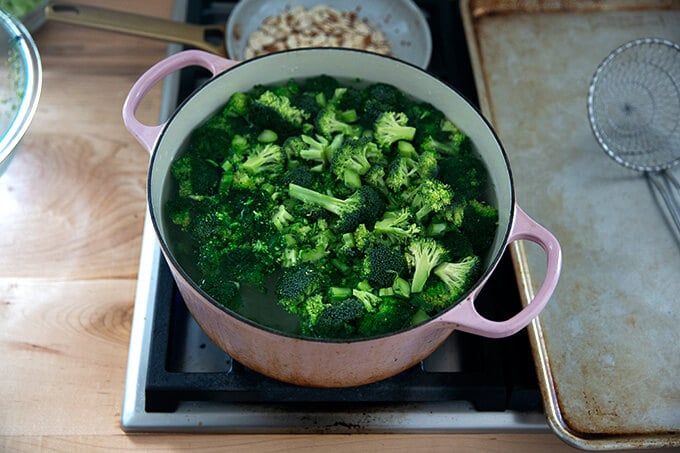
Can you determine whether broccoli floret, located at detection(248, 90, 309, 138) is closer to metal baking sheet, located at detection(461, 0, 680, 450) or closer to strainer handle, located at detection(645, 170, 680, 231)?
metal baking sheet, located at detection(461, 0, 680, 450)

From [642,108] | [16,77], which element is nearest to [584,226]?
[642,108]

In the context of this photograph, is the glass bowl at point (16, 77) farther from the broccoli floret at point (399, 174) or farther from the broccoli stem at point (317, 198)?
the broccoli floret at point (399, 174)

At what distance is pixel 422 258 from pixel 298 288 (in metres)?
0.17

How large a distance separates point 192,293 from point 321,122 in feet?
1.14

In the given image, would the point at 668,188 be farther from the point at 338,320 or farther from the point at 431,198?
the point at 338,320

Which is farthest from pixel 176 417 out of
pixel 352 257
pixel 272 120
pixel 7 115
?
pixel 7 115

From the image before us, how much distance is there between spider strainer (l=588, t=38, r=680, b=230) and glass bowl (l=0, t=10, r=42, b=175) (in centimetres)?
98

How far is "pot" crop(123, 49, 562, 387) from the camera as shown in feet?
2.59

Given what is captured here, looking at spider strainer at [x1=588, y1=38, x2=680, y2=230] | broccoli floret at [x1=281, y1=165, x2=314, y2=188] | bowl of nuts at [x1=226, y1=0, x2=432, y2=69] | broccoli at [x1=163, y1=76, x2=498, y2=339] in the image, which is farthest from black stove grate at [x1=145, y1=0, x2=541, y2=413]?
bowl of nuts at [x1=226, y1=0, x2=432, y2=69]

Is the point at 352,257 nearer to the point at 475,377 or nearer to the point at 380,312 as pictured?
the point at 380,312

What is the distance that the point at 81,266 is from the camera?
113 centimetres

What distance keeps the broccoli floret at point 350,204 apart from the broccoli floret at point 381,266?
55mm

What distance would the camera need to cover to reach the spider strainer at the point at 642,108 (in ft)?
4.04

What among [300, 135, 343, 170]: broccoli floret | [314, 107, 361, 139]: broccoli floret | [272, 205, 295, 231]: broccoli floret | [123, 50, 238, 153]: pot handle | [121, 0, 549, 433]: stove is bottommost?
[121, 0, 549, 433]: stove
